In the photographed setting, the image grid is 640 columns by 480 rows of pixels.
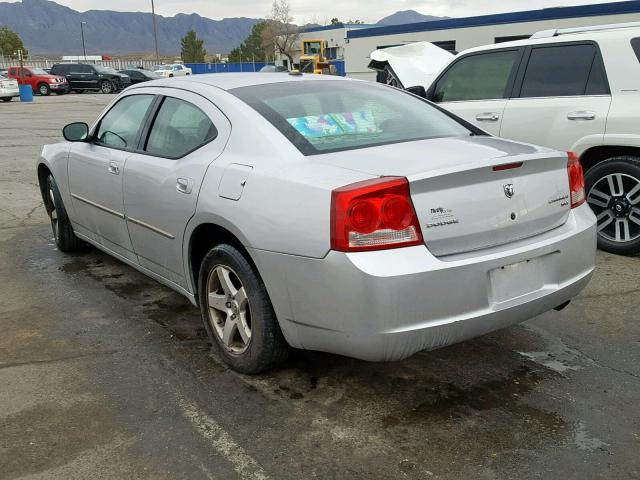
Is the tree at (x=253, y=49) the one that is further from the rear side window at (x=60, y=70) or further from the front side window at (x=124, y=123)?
the front side window at (x=124, y=123)

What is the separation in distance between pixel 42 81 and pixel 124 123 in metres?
37.5

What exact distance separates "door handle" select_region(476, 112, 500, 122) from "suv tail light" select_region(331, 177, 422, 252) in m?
3.73

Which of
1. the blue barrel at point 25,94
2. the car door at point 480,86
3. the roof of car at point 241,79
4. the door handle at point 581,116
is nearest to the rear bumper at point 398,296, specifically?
the roof of car at point 241,79

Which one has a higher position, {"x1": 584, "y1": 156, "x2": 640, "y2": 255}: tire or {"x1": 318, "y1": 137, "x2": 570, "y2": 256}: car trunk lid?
{"x1": 318, "y1": 137, "x2": 570, "y2": 256}: car trunk lid

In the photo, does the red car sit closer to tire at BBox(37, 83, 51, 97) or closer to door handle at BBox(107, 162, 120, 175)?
tire at BBox(37, 83, 51, 97)

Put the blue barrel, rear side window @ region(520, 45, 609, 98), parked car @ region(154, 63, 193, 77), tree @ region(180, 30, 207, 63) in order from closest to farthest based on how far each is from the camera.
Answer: rear side window @ region(520, 45, 609, 98) < the blue barrel < parked car @ region(154, 63, 193, 77) < tree @ region(180, 30, 207, 63)

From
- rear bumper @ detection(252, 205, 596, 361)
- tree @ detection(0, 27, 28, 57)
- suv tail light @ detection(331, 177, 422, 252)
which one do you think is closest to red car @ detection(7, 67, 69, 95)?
rear bumper @ detection(252, 205, 596, 361)

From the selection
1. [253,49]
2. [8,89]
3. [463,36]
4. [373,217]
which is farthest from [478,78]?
[253,49]

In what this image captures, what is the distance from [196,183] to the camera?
346 centimetres

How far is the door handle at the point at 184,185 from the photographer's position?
3510 millimetres

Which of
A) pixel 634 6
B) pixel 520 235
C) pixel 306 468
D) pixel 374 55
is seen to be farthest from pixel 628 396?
pixel 634 6

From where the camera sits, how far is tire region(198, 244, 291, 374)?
3176mm

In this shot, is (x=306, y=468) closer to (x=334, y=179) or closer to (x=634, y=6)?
(x=334, y=179)

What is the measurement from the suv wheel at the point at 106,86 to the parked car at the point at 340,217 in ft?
127
